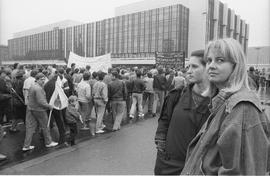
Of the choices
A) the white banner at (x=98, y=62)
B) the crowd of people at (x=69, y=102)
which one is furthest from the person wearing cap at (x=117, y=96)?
the white banner at (x=98, y=62)

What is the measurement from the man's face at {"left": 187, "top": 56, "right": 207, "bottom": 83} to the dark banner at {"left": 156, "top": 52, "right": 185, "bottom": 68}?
1196cm

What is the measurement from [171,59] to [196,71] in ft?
40.5

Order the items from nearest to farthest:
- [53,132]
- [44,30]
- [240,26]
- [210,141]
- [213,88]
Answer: [210,141]
[213,88]
[53,132]
[240,26]
[44,30]

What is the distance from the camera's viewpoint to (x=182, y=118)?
2.12 m

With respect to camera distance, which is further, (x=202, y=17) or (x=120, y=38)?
(x=120, y=38)

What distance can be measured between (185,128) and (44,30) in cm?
10037

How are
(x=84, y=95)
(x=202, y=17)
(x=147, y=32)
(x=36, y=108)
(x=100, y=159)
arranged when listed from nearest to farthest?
1. (x=100, y=159)
2. (x=36, y=108)
3. (x=84, y=95)
4. (x=202, y=17)
5. (x=147, y=32)

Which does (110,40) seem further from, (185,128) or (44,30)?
(185,128)

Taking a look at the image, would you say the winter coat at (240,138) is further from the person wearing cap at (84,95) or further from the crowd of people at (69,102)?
the person wearing cap at (84,95)

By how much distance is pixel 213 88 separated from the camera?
1.90 m

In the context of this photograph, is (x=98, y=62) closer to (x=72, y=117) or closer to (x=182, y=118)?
(x=72, y=117)

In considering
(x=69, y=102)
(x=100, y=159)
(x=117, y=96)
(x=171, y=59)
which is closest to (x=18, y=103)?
(x=69, y=102)

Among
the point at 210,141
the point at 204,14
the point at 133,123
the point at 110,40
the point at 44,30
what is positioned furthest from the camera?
the point at 44,30

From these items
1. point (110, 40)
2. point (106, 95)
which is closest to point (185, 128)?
point (106, 95)
